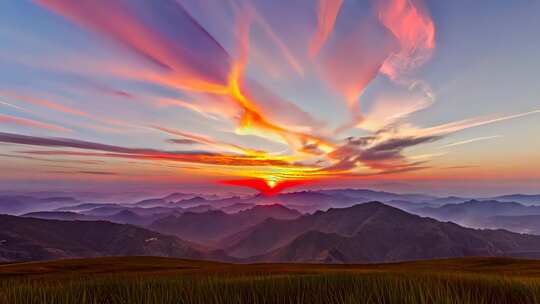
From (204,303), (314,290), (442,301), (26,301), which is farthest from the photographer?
(314,290)

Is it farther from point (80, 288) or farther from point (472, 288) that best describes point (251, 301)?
point (472, 288)

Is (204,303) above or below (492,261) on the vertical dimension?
above

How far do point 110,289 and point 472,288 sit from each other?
19.3 feet

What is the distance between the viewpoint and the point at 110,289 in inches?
225

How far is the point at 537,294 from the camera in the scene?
452 centimetres

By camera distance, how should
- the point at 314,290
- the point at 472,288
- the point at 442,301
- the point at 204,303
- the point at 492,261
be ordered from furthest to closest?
1. the point at 492,261
2. the point at 472,288
3. the point at 314,290
4. the point at 204,303
5. the point at 442,301

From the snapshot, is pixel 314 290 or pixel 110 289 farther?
pixel 110 289

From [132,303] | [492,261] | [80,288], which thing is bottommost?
[492,261]

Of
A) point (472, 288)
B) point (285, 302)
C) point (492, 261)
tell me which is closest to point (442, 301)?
point (285, 302)

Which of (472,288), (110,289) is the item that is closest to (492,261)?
(472,288)

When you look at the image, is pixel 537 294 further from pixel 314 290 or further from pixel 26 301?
pixel 26 301

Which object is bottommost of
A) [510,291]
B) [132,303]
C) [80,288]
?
[80,288]

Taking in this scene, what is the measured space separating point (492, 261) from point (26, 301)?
6059 centimetres

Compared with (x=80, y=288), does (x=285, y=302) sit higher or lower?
higher
